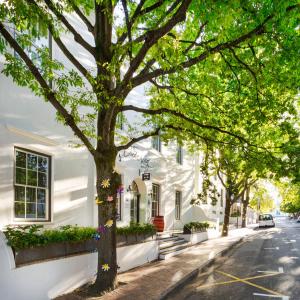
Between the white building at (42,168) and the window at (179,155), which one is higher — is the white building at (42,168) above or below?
below

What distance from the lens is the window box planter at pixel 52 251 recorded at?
7.52 metres

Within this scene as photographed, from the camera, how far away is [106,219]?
8969 mm

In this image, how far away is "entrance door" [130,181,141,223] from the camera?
1883cm

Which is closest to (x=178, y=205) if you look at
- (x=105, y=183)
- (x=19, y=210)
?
(x=19, y=210)

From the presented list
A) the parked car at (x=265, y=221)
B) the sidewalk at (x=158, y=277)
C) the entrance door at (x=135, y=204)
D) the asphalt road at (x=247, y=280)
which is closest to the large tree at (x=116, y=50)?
the sidewalk at (x=158, y=277)

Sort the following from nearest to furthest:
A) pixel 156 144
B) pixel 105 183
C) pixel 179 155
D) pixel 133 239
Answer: pixel 105 183, pixel 133 239, pixel 156 144, pixel 179 155

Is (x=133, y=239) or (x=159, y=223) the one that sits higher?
(x=133, y=239)

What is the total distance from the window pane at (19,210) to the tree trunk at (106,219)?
2.76 meters

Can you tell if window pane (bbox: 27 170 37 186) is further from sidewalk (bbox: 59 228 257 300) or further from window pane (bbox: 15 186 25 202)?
sidewalk (bbox: 59 228 257 300)

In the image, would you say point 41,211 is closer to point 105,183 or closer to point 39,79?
point 105,183

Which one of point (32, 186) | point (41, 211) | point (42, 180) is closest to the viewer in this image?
point (32, 186)

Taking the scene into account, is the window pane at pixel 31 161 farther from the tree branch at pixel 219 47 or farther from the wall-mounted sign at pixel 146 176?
the wall-mounted sign at pixel 146 176

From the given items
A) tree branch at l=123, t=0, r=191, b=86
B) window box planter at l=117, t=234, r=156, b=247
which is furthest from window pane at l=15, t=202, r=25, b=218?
tree branch at l=123, t=0, r=191, b=86

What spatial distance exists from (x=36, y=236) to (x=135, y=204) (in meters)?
11.4
